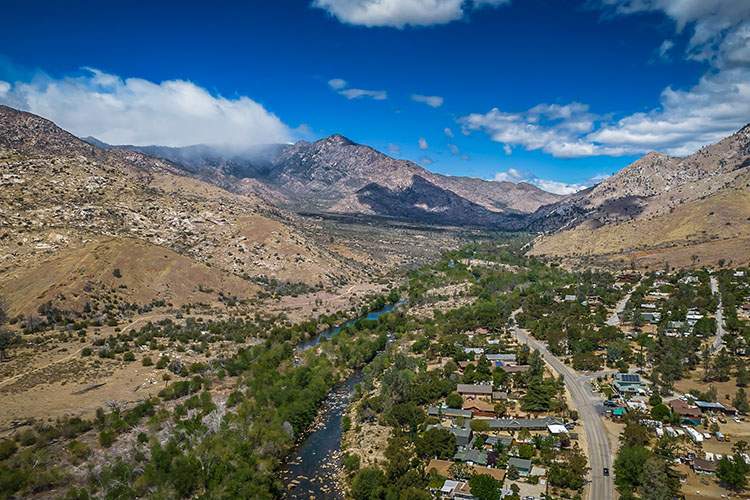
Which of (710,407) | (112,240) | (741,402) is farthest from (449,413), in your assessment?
(112,240)

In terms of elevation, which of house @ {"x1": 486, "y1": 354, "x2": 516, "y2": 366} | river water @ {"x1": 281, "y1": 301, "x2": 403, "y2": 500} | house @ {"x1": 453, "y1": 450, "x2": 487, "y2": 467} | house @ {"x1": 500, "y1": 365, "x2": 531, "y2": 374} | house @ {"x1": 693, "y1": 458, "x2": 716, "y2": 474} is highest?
house @ {"x1": 486, "y1": 354, "x2": 516, "y2": 366}

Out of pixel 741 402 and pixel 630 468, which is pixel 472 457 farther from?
pixel 741 402

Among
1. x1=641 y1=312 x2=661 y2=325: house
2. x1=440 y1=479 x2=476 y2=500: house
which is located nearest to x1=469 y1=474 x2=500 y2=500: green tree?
x1=440 y1=479 x2=476 y2=500: house

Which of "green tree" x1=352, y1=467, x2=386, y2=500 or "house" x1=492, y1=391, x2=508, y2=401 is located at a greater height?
"house" x1=492, y1=391, x2=508, y2=401

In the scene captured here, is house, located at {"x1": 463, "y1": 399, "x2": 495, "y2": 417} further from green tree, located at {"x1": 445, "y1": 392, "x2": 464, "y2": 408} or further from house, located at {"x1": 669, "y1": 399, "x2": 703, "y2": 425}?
house, located at {"x1": 669, "y1": 399, "x2": 703, "y2": 425}

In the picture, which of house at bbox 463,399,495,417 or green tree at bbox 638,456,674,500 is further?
house at bbox 463,399,495,417

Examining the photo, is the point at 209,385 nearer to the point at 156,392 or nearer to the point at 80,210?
the point at 156,392

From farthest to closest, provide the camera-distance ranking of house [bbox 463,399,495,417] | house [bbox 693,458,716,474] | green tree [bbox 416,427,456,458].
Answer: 1. house [bbox 463,399,495,417]
2. green tree [bbox 416,427,456,458]
3. house [bbox 693,458,716,474]

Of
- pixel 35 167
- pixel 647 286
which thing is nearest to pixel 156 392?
pixel 35 167
